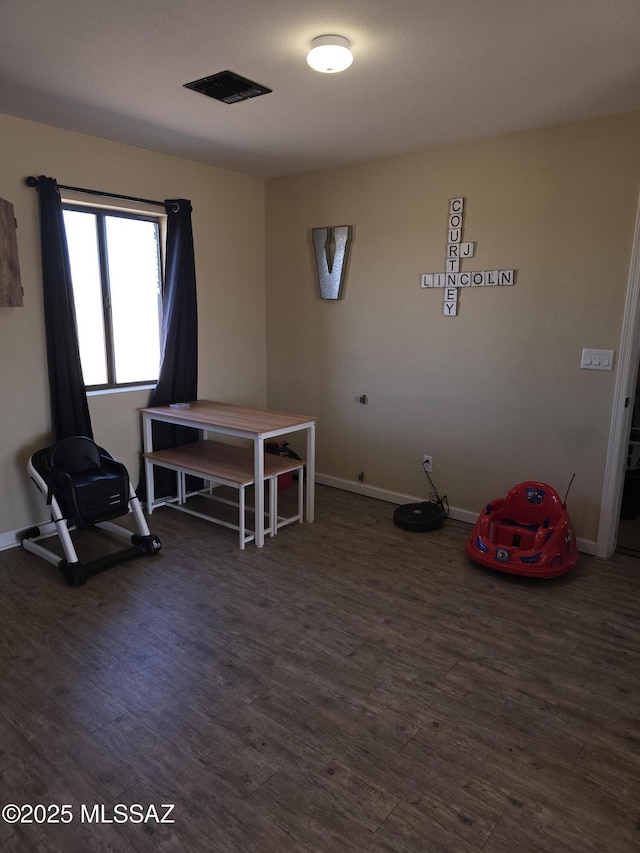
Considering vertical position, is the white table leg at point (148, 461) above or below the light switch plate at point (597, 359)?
below

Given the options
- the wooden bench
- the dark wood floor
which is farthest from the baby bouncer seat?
the wooden bench

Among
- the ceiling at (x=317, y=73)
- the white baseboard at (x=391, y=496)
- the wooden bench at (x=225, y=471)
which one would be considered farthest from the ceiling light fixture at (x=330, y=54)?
the white baseboard at (x=391, y=496)

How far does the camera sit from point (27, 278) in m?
3.45

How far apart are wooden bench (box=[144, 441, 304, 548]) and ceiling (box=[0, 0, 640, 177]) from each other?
2149mm

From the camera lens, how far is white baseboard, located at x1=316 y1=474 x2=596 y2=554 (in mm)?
3564

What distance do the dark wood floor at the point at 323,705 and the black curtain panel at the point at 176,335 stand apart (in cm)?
117

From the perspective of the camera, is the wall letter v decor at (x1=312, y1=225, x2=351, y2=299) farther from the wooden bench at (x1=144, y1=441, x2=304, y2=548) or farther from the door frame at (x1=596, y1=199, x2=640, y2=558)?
the door frame at (x1=596, y1=199, x2=640, y2=558)

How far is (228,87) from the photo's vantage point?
2.76m

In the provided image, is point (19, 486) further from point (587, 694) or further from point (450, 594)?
point (587, 694)

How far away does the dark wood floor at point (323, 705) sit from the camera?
5.55 feet

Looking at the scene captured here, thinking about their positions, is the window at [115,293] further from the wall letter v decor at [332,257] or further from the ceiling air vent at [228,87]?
the ceiling air vent at [228,87]

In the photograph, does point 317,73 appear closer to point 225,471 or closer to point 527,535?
point 225,471

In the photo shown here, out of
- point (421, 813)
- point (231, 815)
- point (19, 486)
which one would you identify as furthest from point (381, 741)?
point (19, 486)

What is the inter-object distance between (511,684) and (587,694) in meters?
0.30
